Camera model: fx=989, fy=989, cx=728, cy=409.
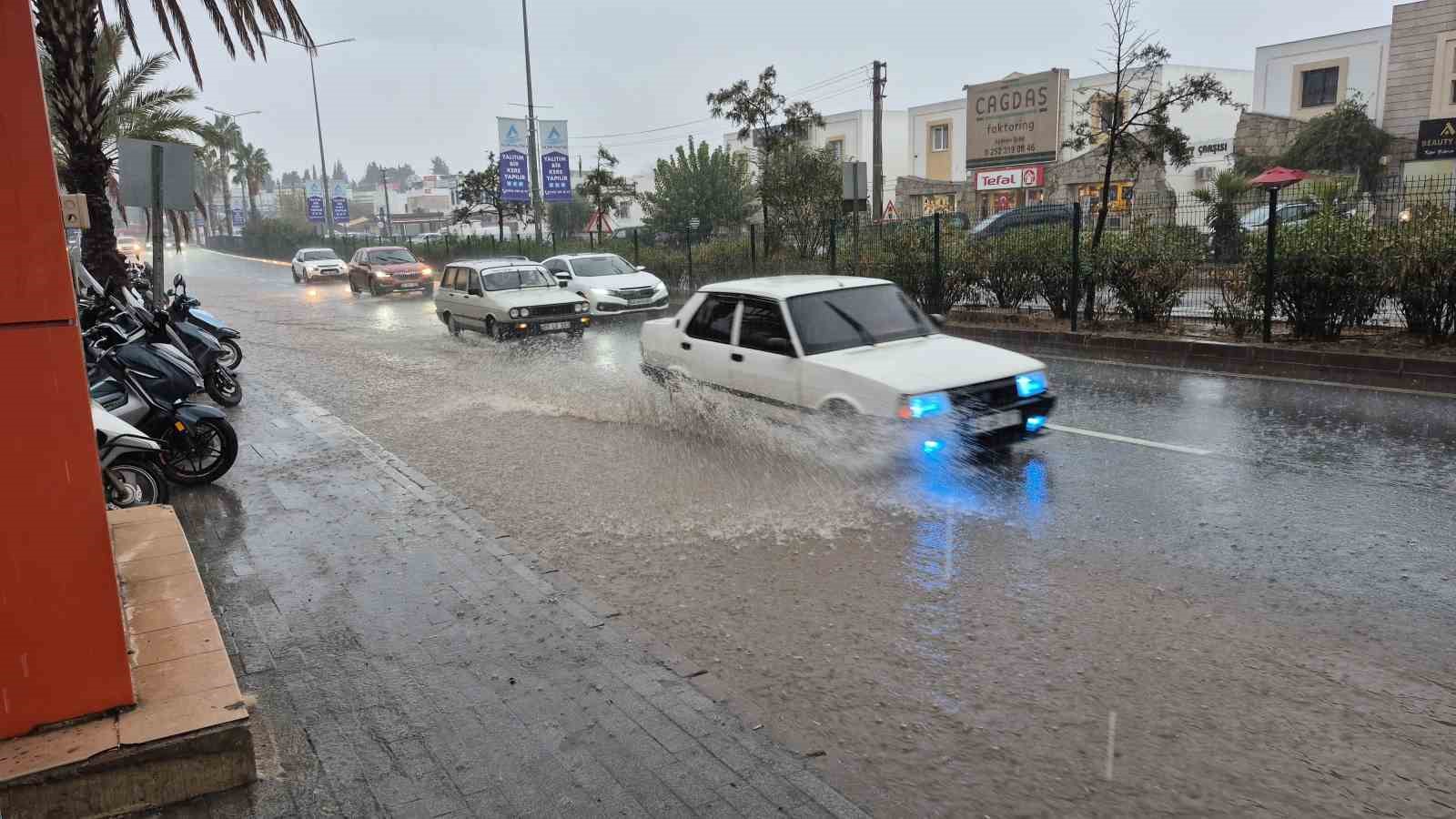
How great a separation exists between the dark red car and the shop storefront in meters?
21.9

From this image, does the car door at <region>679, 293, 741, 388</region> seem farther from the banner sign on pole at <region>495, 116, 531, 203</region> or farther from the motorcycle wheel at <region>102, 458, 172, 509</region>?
the banner sign on pole at <region>495, 116, 531, 203</region>

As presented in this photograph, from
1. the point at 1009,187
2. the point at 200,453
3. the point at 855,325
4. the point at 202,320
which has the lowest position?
the point at 200,453

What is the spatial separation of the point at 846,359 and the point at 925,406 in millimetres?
907

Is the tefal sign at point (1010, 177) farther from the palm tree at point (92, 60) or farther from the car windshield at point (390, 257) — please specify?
the palm tree at point (92, 60)

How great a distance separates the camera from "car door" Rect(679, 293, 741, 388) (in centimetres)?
850

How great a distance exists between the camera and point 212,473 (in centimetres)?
771

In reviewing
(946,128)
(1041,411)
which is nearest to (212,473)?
(1041,411)

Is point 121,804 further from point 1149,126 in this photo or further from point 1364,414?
point 1149,126

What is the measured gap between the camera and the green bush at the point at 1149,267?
13602mm

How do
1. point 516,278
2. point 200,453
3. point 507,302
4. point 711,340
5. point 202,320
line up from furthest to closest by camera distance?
point 516,278, point 507,302, point 202,320, point 711,340, point 200,453

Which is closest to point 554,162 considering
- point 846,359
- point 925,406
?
point 846,359

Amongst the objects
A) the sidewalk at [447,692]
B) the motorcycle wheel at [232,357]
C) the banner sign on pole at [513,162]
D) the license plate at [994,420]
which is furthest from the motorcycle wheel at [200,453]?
the banner sign on pole at [513,162]

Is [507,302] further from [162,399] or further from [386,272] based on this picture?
[386,272]

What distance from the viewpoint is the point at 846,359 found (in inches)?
293
